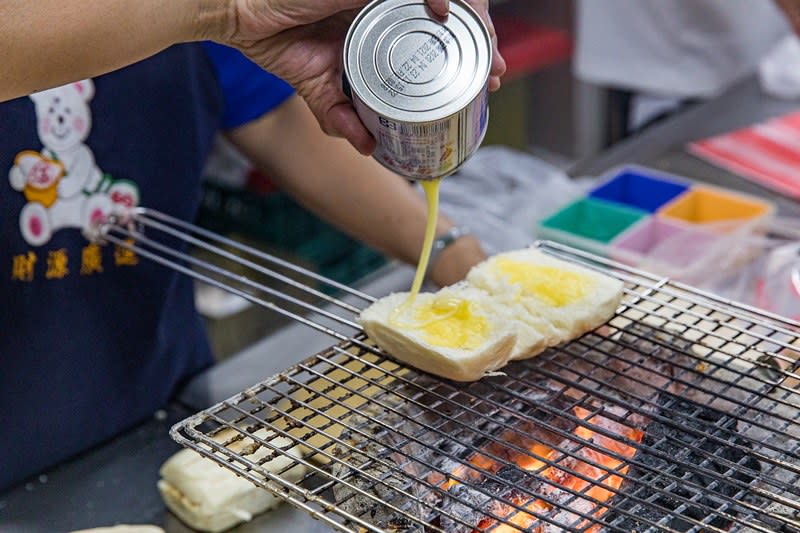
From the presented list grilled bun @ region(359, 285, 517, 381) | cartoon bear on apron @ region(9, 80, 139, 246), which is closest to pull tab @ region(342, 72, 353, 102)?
grilled bun @ region(359, 285, 517, 381)

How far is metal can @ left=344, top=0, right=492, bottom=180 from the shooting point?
1.11 metres

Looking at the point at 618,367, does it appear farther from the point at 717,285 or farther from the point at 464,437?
the point at 717,285

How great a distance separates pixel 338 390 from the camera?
1.30m

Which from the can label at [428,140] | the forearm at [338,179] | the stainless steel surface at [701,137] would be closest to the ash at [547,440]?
the can label at [428,140]

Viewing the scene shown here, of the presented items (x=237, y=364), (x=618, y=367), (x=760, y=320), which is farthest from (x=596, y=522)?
(x=237, y=364)

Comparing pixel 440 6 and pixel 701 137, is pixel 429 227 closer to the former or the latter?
pixel 440 6

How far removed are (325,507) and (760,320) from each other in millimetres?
686

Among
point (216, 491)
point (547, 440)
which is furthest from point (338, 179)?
Answer: point (547, 440)

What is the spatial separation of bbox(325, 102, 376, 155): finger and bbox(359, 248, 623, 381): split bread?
0.23m

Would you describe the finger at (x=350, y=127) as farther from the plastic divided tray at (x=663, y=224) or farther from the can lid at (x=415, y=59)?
the plastic divided tray at (x=663, y=224)

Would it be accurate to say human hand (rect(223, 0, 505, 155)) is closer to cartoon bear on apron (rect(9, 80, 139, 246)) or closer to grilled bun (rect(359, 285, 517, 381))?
grilled bun (rect(359, 285, 517, 381))

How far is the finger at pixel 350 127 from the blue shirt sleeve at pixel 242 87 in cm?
52

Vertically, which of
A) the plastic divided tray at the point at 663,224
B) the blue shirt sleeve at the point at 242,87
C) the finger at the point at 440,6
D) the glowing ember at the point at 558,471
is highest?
the finger at the point at 440,6

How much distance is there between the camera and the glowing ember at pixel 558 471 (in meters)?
1.04
